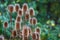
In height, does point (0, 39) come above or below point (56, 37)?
above

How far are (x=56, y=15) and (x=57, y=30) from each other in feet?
2.77

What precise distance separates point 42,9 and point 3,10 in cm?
74

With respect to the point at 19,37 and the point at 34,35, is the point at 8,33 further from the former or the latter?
the point at 34,35

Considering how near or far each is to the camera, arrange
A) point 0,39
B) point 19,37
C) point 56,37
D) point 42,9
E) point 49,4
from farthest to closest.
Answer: point 49,4 < point 42,9 < point 56,37 < point 19,37 < point 0,39

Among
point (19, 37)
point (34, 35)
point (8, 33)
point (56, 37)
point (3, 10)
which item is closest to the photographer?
point (34, 35)

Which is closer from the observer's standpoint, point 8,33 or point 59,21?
point 8,33

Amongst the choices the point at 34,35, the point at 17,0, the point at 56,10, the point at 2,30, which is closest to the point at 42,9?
the point at 56,10

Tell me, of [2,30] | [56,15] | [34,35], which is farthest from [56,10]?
[34,35]

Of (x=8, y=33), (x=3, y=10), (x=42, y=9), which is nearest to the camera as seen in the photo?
(x=8, y=33)

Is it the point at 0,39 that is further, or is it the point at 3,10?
the point at 3,10

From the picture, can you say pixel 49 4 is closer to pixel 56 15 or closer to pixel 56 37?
pixel 56 15

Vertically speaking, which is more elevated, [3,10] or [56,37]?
[3,10]

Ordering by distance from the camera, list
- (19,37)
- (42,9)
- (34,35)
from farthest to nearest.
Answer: (42,9)
(19,37)
(34,35)

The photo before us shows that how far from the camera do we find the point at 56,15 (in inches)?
137
